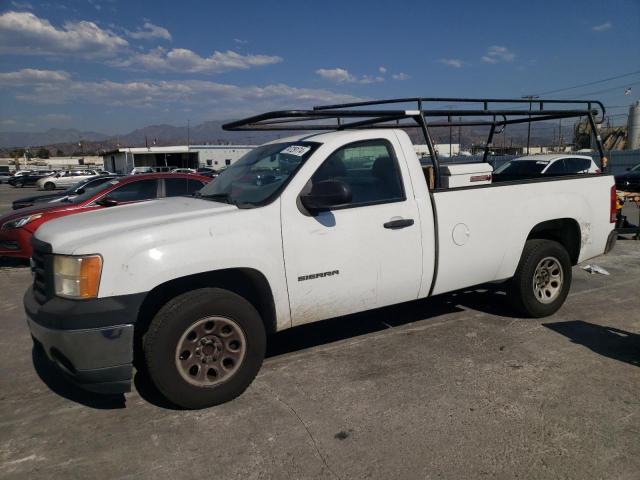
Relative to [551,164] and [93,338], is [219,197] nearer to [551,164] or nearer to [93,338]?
[93,338]

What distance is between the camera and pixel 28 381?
13.0ft

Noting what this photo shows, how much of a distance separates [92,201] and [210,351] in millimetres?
5869

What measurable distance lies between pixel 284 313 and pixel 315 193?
0.92 metres

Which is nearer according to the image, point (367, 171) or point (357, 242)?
point (357, 242)

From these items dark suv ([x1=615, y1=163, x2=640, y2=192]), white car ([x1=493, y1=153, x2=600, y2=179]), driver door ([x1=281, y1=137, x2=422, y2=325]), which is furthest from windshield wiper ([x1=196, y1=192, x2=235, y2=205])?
dark suv ([x1=615, y1=163, x2=640, y2=192])

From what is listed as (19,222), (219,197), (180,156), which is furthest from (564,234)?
(180,156)

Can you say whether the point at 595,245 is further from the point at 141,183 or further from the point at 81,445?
the point at 141,183

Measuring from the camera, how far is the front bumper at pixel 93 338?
2895 mm

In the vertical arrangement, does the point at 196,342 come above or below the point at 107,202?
below

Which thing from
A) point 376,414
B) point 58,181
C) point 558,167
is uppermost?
point 58,181

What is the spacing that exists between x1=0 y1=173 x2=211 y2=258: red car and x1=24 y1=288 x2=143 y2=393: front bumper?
15.5ft

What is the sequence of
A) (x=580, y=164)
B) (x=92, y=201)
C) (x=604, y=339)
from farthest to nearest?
(x=580, y=164) → (x=92, y=201) → (x=604, y=339)

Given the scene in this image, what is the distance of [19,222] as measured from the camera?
7938 millimetres

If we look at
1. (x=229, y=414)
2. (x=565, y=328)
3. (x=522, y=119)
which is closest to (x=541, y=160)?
(x=522, y=119)
